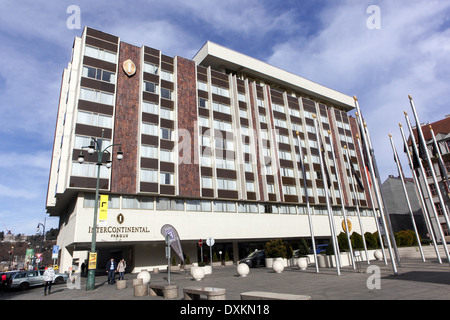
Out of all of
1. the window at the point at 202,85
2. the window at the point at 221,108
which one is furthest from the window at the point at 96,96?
the window at the point at 221,108

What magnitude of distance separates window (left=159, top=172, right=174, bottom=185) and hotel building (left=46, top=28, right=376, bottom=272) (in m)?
0.12

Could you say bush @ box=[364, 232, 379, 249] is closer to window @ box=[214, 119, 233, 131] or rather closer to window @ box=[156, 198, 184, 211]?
window @ box=[156, 198, 184, 211]

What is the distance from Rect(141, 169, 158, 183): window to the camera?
33531 mm

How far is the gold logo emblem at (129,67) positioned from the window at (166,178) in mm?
12992

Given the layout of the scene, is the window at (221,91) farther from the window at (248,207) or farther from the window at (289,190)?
the window at (289,190)

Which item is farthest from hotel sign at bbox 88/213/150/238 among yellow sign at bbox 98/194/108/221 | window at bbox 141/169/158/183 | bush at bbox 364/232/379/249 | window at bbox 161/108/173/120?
bush at bbox 364/232/379/249

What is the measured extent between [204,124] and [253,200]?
12.6m

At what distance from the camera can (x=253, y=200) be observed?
4116cm

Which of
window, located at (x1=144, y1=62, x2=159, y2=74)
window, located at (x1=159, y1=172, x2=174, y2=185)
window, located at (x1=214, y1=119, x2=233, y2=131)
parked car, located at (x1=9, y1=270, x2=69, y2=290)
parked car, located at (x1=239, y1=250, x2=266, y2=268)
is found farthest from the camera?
window, located at (x1=214, y1=119, x2=233, y2=131)

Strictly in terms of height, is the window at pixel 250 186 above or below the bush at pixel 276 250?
above

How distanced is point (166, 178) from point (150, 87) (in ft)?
39.2

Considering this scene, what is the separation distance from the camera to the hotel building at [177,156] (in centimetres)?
3197

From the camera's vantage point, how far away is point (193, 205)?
121ft

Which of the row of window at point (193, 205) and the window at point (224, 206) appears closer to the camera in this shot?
the row of window at point (193, 205)
